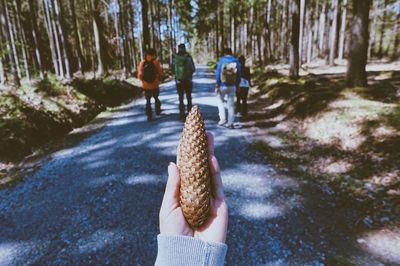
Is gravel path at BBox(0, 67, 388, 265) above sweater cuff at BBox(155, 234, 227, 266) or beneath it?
beneath

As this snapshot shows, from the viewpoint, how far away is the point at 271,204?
17.9 ft

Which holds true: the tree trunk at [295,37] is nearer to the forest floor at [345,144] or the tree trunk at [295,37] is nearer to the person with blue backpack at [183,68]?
the forest floor at [345,144]

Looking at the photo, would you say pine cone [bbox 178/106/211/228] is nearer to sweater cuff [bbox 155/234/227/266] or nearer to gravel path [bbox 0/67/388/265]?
sweater cuff [bbox 155/234/227/266]

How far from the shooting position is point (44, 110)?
10727 mm

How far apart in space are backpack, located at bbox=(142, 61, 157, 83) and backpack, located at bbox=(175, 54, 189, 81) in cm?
86

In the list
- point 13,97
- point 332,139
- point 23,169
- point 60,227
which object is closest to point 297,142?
point 332,139

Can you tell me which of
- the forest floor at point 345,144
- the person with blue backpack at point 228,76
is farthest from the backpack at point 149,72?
the forest floor at point 345,144

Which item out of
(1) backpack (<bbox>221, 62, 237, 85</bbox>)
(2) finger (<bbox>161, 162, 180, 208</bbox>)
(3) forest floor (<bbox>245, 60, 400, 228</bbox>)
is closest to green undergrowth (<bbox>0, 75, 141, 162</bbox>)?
(1) backpack (<bbox>221, 62, 237, 85</bbox>)

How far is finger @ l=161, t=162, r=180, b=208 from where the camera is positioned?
1.77 meters

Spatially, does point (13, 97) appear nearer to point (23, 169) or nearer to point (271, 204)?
point (23, 169)

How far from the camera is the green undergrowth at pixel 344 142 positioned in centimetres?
573

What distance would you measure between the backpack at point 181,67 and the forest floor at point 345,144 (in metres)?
3.07

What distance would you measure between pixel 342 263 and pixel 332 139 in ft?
15.6

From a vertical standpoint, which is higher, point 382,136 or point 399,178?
point 382,136
